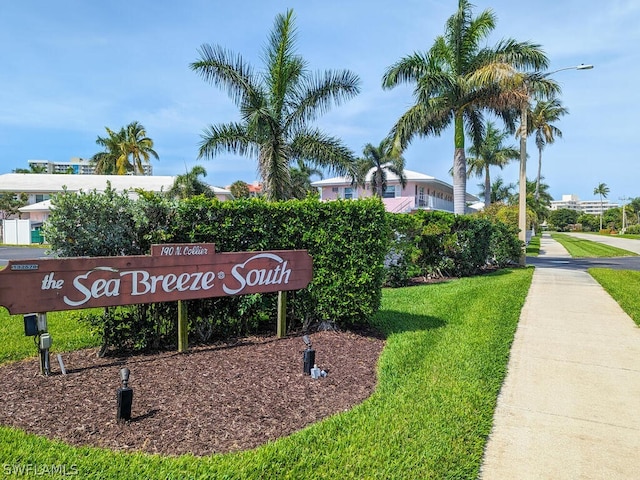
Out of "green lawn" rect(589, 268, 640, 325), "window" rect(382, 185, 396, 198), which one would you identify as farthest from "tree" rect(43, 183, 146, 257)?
"window" rect(382, 185, 396, 198)

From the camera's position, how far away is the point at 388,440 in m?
3.30

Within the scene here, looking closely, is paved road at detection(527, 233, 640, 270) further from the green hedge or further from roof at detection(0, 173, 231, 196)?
roof at detection(0, 173, 231, 196)

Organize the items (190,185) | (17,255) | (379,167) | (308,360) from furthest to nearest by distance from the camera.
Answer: (379,167)
(190,185)
(17,255)
(308,360)

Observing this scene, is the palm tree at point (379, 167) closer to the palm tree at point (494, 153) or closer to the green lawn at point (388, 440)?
the palm tree at point (494, 153)

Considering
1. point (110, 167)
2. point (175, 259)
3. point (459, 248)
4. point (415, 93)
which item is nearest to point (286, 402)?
point (175, 259)

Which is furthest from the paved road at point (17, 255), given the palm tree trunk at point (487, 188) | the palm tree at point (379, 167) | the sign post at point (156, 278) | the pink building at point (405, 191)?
the palm tree trunk at point (487, 188)

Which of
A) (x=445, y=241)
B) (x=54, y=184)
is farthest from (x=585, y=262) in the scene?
(x=54, y=184)

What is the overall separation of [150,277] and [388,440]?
2.99m

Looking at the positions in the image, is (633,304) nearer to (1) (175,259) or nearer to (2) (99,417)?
(1) (175,259)

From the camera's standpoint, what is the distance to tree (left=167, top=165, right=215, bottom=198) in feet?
91.7

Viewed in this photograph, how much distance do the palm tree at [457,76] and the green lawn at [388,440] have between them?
13235 millimetres

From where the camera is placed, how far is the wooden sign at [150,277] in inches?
166

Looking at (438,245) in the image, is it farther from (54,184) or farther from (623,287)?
(54,184)

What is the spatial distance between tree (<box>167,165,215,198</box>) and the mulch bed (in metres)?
23.2
